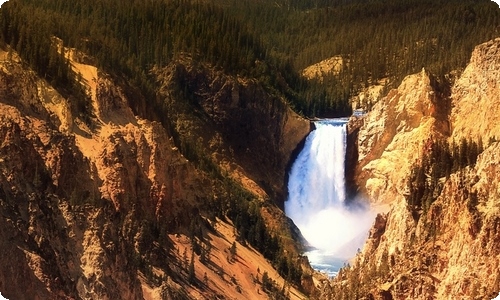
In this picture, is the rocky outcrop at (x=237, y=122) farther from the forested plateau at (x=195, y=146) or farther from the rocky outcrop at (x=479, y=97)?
the rocky outcrop at (x=479, y=97)

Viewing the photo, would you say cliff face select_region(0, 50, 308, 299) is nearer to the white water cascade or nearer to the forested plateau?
the forested plateau

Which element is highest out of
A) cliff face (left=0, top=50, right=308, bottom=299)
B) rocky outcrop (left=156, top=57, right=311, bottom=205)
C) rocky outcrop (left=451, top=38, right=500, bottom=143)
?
rocky outcrop (left=451, top=38, right=500, bottom=143)

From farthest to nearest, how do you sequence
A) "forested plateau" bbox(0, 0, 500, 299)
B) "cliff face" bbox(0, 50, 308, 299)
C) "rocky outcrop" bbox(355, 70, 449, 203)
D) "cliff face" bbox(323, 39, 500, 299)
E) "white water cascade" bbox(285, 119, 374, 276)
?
1. "white water cascade" bbox(285, 119, 374, 276)
2. "rocky outcrop" bbox(355, 70, 449, 203)
3. "forested plateau" bbox(0, 0, 500, 299)
4. "cliff face" bbox(0, 50, 308, 299)
5. "cliff face" bbox(323, 39, 500, 299)

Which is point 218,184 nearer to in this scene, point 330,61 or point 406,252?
point 406,252

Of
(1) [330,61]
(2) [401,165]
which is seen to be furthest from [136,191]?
(1) [330,61]

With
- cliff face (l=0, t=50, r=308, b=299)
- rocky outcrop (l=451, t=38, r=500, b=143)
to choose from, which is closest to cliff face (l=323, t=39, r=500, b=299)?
rocky outcrop (l=451, t=38, r=500, b=143)

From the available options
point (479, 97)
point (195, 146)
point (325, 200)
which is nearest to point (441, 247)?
point (479, 97)
